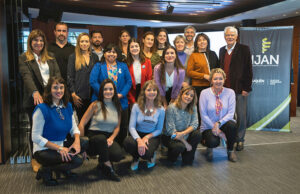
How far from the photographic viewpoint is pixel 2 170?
286 cm

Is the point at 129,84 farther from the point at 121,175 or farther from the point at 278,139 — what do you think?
the point at 278,139

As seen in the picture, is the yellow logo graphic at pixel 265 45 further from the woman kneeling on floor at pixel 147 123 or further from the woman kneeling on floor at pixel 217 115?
the woman kneeling on floor at pixel 147 123

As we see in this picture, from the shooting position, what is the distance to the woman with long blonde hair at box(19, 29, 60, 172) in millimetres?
2750

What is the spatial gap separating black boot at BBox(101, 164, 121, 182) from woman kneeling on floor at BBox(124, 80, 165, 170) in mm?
300

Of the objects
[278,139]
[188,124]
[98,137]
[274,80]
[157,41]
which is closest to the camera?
[98,137]

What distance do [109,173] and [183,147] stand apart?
85cm

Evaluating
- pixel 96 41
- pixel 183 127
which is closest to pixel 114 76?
pixel 96 41

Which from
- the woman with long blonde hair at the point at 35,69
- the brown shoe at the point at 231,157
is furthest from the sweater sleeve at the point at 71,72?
→ the brown shoe at the point at 231,157

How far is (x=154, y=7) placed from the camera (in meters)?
8.10

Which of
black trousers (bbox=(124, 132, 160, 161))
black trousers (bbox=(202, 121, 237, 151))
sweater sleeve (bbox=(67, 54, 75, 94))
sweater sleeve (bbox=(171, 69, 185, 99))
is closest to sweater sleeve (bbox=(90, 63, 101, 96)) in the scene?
sweater sleeve (bbox=(67, 54, 75, 94))

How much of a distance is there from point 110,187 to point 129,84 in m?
1.21

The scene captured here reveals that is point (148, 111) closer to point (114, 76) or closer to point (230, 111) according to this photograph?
point (114, 76)

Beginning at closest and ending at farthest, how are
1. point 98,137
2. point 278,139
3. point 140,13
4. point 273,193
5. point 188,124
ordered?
point 273,193
point 98,137
point 188,124
point 278,139
point 140,13

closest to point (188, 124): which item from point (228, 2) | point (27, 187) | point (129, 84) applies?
point (129, 84)
